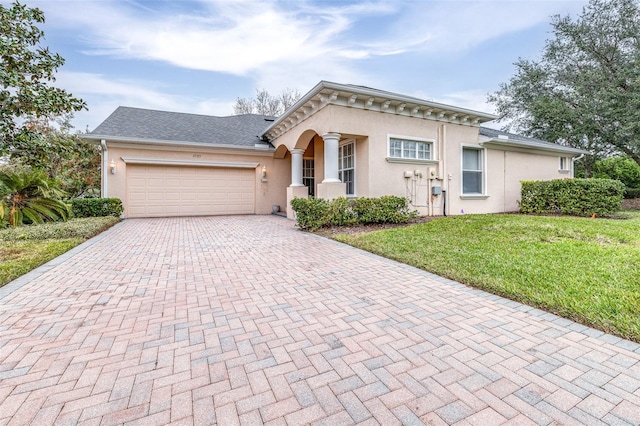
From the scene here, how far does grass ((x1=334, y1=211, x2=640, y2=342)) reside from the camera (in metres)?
2.91

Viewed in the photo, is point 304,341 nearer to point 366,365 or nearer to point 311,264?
point 366,365

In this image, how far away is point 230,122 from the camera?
15742mm

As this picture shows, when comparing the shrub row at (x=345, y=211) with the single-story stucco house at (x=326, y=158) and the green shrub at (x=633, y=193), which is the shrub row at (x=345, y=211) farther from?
the green shrub at (x=633, y=193)

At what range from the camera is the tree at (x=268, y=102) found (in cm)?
2750

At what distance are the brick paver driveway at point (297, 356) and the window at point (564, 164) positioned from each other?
14272 mm

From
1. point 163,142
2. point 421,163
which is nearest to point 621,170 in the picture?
point 421,163

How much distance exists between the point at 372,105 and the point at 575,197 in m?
7.23

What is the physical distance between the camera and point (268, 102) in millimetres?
27812

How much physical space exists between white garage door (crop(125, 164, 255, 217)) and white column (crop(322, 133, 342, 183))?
5818 millimetres

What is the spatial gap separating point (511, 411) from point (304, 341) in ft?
4.58

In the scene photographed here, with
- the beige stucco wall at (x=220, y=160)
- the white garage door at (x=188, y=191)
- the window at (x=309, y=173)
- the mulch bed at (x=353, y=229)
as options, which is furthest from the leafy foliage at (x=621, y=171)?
the white garage door at (x=188, y=191)

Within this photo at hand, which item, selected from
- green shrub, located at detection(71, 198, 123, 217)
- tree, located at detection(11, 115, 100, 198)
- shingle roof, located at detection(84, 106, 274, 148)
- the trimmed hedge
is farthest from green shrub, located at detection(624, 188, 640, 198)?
tree, located at detection(11, 115, 100, 198)

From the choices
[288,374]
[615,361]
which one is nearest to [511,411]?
[615,361]

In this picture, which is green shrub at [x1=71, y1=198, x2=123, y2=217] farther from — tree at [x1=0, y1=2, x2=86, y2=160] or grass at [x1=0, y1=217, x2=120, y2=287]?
tree at [x1=0, y1=2, x2=86, y2=160]
